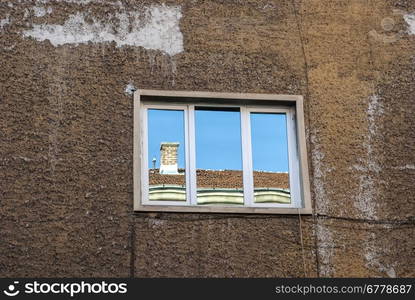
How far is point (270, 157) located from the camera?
11.1 metres

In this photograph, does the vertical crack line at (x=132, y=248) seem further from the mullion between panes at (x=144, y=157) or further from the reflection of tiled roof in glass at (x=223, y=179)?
the reflection of tiled roof in glass at (x=223, y=179)

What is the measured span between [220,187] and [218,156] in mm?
382

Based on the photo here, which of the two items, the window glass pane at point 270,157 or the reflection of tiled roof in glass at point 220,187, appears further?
the window glass pane at point 270,157

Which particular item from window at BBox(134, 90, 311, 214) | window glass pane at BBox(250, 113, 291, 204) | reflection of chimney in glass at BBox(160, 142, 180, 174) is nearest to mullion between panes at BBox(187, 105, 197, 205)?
window at BBox(134, 90, 311, 214)

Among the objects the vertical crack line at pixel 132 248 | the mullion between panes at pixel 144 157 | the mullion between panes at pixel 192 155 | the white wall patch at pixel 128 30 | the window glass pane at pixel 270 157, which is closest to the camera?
the vertical crack line at pixel 132 248

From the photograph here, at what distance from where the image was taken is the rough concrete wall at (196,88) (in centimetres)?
1023

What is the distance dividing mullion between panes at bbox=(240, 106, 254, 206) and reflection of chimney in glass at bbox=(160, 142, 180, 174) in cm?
76

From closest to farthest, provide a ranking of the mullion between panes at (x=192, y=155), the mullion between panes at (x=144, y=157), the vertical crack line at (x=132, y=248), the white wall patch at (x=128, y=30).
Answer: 1. the vertical crack line at (x=132, y=248)
2. the mullion between panes at (x=144, y=157)
3. the mullion between panes at (x=192, y=155)
4. the white wall patch at (x=128, y=30)

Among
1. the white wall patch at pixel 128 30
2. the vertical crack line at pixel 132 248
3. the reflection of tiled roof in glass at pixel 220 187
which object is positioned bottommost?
the vertical crack line at pixel 132 248

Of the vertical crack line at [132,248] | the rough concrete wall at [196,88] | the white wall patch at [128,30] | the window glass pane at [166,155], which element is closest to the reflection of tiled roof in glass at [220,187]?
the window glass pane at [166,155]

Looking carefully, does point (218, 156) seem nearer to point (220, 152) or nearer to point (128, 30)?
point (220, 152)

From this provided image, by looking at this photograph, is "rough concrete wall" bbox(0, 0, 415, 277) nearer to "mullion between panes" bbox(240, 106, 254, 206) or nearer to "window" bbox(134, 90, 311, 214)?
"window" bbox(134, 90, 311, 214)

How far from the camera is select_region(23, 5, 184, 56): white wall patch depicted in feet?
36.0

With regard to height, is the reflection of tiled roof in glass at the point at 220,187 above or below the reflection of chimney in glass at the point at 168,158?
below
